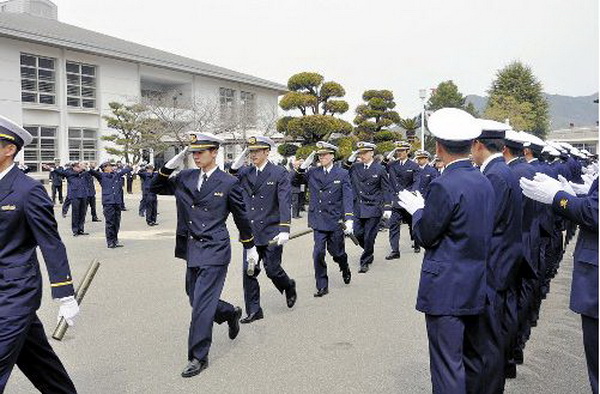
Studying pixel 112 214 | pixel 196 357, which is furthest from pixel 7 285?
pixel 112 214

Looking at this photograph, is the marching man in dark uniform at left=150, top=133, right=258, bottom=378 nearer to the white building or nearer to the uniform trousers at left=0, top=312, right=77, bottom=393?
the uniform trousers at left=0, top=312, right=77, bottom=393

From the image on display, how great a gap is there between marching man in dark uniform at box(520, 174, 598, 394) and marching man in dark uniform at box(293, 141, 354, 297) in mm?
4309

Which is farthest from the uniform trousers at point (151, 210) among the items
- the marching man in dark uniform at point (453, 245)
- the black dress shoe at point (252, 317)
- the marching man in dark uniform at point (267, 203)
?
the marching man in dark uniform at point (453, 245)

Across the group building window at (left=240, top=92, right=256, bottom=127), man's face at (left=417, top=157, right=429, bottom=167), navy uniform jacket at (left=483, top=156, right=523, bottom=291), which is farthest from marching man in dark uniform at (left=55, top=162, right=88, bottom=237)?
building window at (left=240, top=92, right=256, bottom=127)

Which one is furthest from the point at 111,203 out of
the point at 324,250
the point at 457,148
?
the point at 457,148

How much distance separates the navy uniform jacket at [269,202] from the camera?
6340 millimetres

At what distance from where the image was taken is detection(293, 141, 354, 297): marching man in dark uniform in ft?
24.1

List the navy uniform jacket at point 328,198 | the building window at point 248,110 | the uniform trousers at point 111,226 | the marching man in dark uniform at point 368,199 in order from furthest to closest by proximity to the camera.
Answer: the building window at point 248,110 → the uniform trousers at point 111,226 → the marching man in dark uniform at point 368,199 → the navy uniform jacket at point 328,198

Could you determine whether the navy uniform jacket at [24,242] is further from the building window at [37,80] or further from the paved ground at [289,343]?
the building window at [37,80]

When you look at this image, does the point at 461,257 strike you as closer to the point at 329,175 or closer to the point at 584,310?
the point at 584,310

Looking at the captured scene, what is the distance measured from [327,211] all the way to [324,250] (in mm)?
539

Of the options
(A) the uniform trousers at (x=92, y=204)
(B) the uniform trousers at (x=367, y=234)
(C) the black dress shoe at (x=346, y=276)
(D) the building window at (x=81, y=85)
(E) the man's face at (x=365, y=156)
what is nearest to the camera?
(C) the black dress shoe at (x=346, y=276)

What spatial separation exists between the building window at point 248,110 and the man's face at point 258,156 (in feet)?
96.5

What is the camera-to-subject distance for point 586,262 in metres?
3.11
